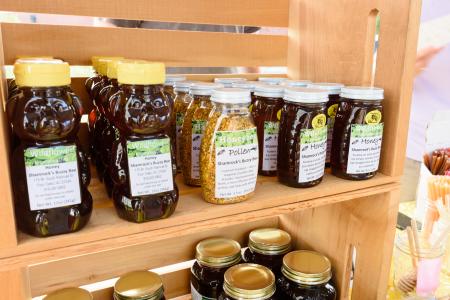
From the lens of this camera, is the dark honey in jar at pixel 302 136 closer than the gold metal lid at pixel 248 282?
Yes

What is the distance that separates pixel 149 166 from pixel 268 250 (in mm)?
587

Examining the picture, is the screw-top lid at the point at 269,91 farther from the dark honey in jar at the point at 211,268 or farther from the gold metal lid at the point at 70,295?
the gold metal lid at the point at 70,295

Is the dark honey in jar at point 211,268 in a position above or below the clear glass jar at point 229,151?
below

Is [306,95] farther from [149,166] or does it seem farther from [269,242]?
[269,242]

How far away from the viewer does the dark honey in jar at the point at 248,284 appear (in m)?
0.91

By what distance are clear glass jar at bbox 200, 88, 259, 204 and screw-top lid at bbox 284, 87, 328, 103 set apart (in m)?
0.11

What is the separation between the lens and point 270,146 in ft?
2.83

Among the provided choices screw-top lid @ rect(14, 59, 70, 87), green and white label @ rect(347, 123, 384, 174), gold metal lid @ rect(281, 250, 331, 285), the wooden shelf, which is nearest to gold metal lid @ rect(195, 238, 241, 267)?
gold metal lid @ rect(281, 250, 331, 285)

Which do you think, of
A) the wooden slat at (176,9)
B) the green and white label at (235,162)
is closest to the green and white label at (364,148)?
the green and white label at (235,162)

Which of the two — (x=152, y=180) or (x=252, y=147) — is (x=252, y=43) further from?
(x=152, y=180)

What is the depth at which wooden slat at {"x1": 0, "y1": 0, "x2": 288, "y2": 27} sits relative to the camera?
870mm

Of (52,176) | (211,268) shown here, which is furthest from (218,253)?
(52,176)

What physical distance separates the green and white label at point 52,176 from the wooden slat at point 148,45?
0.40 m

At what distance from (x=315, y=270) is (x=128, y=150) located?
60 centimetres
